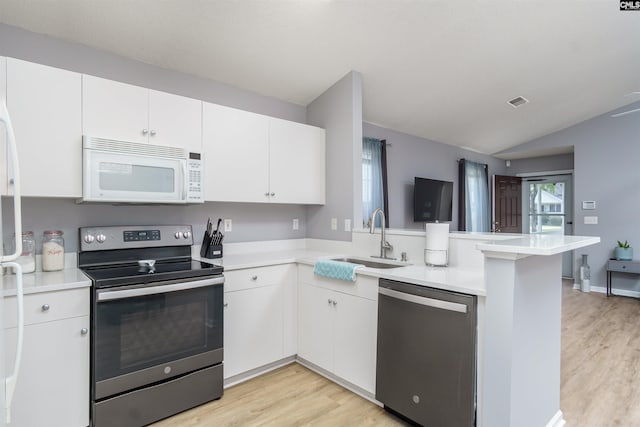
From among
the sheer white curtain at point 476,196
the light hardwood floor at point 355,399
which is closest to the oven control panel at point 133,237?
the light hardwood floor at point 355,399

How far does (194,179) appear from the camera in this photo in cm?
250

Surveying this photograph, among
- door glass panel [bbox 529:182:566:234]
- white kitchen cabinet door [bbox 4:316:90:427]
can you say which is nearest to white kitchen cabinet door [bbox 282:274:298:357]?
white kitchen cabinet door [bbox 4:316:90:427]

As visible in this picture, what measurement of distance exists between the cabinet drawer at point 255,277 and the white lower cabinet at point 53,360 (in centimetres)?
87

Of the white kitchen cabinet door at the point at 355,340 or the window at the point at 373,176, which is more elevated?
the window at the point at 373,176

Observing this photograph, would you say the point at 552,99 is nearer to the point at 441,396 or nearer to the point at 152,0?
the point at 441,396

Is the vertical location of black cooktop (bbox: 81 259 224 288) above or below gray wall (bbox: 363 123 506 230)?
below

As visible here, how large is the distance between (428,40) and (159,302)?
2.84m

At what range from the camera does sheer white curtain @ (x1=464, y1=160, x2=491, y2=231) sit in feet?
20.1

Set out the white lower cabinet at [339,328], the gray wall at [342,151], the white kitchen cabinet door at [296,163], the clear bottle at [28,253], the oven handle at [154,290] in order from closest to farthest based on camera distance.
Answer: the oven handle at [154,290] < the clear bottle at [28,253] < the white lower cabinet at [339,328] < the white kitchen cabinet door at [296,163] < the gray wall at [342,151]

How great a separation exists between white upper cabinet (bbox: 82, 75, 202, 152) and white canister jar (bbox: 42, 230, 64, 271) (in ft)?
2.24

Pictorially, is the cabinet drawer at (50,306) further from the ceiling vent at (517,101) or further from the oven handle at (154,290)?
the ceiling vent at (517,101)

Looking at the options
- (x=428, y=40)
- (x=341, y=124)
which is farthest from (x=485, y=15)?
(x=341, y=124)

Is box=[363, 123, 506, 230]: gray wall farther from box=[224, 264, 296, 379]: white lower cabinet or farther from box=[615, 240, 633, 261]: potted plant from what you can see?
box=[224, 264, 296, 379]: white lower cabinet

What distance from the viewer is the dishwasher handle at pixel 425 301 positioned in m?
1.71
